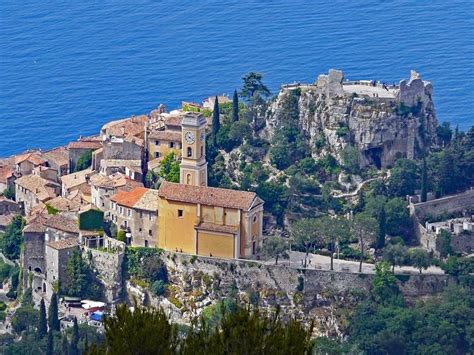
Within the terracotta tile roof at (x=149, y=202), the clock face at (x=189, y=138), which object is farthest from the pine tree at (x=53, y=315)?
the clock face at (x=189, y=138)

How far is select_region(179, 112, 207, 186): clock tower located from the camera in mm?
98812

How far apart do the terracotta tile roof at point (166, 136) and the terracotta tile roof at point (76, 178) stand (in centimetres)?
415

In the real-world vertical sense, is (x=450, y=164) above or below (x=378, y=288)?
above

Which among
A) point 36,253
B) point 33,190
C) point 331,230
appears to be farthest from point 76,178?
point 331,230

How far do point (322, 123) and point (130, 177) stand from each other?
35.9ft

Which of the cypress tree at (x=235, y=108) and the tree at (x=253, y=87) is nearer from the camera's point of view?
the cypress tree at (x=235, y=108)

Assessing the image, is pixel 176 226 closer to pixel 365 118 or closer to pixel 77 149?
pixel 365 118

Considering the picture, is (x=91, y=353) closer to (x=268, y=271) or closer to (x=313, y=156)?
(x=268, y=271)

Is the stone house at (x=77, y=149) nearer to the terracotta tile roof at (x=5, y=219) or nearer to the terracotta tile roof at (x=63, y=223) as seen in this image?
the terracotta tile roof at (x=5, y=219)

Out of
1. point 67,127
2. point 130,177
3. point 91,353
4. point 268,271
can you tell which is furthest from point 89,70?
point 91,353

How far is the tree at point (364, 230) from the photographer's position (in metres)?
97.9

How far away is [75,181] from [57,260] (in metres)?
8.14

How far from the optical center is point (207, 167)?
103 m

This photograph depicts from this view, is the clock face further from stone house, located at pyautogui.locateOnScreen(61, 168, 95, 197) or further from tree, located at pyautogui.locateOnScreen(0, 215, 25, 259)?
tree, located at pyautogui.locateOnScreen(0, 215, 25, 259)
